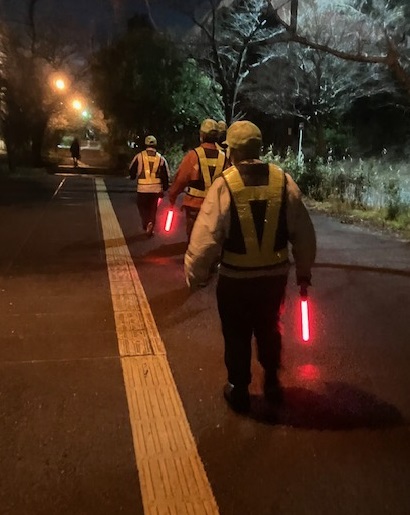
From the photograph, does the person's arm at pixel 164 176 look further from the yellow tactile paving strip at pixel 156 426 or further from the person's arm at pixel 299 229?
the person's arm at pixel 299 229

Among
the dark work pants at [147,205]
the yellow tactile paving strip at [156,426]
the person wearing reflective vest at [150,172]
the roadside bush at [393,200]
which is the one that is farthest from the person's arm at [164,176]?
the roadside bush at [393,200]

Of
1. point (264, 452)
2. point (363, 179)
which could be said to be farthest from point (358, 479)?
point (363, 179)

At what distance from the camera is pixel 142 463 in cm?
337

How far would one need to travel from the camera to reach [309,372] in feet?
15.5

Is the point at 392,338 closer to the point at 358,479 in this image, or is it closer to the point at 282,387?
the point at 282,387

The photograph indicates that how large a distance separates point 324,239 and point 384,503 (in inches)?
323

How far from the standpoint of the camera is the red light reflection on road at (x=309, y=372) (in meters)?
4.62

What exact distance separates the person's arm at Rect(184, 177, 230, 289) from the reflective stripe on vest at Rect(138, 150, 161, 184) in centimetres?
668

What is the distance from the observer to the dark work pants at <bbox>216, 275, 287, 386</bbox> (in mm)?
3818

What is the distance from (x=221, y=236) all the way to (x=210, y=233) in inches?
2.9

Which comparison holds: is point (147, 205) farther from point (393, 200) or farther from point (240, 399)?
point (240, 399)

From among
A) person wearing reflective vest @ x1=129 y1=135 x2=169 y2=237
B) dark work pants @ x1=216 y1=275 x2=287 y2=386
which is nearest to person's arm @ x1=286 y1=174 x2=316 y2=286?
dark work pants @ x1=216 y1=275 x2=287 y2=386

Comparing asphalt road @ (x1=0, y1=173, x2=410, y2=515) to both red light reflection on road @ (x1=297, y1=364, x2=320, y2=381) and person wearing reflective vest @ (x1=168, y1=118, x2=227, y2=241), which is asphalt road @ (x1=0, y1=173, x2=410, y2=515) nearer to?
red light reflection on road @ (x1=297, y1=364, x2=320, y2=381)

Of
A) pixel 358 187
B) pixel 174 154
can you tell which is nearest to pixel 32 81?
pixel 174 154
